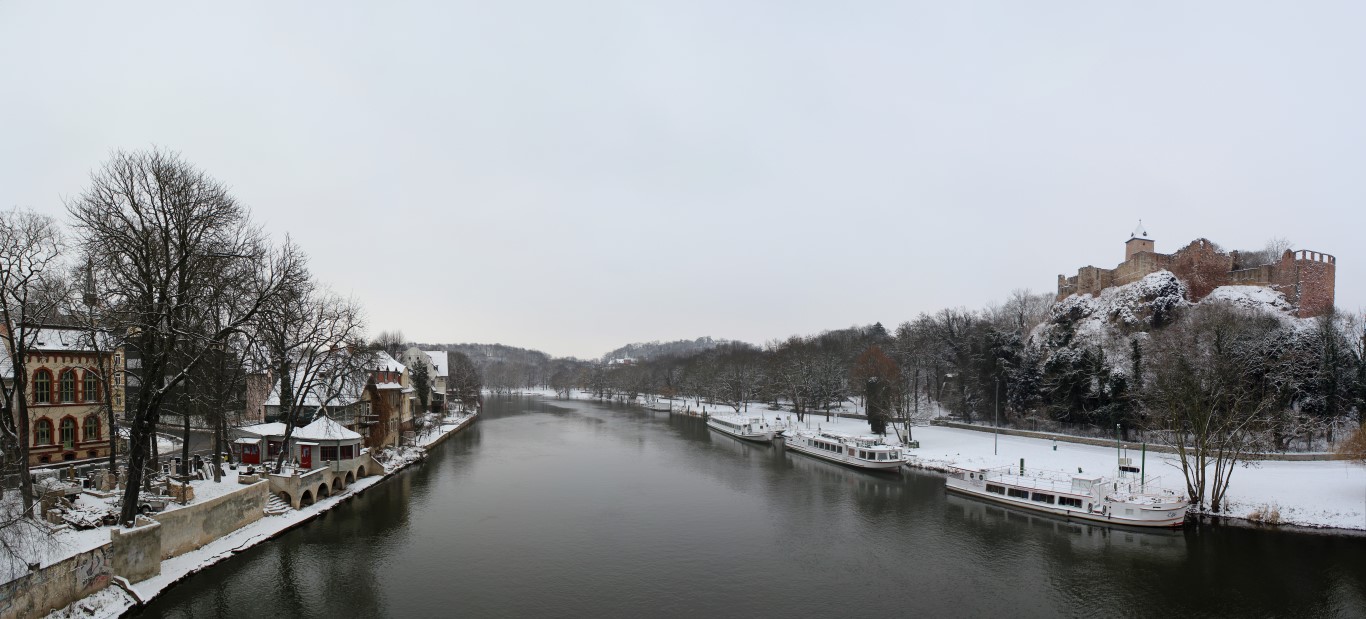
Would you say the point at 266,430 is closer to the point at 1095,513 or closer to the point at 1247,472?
the point at 1095,513

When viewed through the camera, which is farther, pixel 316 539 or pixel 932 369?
pixel 932 369

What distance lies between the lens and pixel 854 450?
4203cm

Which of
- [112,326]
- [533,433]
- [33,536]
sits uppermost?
[112,326]

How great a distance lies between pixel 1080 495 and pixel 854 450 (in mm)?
15552

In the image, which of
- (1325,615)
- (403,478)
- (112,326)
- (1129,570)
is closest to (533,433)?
(403,478)

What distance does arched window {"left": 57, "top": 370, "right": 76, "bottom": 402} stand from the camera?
30297 mm

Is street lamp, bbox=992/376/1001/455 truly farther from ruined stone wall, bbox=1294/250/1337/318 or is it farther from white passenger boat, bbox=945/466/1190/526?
ruined stone wall, bbox=1294/250/1337/318

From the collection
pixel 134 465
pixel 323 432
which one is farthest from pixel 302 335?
pixel 134 465

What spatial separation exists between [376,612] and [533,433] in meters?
45.2

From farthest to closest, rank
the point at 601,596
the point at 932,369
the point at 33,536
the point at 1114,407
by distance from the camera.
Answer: the point at 932,369 < the point at 1114,407 < the point at 601,596 < the point at 33,536

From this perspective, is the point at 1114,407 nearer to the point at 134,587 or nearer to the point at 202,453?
the point at 134,587

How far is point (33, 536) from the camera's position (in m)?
15.7

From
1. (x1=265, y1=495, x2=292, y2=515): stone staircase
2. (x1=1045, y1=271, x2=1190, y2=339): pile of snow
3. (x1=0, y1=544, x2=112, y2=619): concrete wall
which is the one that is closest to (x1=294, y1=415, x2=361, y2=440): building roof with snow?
(x1=265, y1=495, x2=292, y2=515): stone staircase

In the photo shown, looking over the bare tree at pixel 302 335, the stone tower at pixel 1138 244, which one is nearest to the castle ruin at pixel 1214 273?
the stone tower at pixel 1138 244
